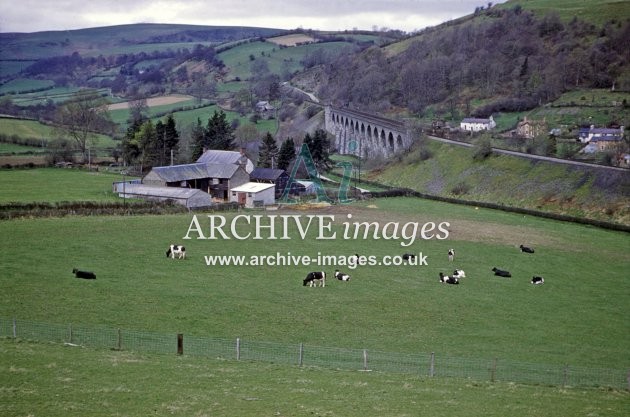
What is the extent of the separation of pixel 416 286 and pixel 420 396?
15.2 meters

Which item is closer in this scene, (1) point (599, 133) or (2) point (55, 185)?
(2) point (55, 185)

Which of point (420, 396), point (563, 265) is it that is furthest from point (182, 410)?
point (563, 265)

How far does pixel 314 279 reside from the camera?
3406 cm

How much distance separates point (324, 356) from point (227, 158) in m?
50.5

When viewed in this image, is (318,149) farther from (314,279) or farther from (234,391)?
(234,391)

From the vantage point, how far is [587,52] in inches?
4884

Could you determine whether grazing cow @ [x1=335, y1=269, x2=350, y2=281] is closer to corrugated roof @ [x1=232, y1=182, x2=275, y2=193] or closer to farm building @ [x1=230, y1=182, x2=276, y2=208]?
farm building @ [x1=230, y1=182, x2=276, y2=208]

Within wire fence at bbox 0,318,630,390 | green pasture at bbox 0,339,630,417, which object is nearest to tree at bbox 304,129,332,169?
wire fence at bbox 0,318,630,390

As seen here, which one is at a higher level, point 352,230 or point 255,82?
point 255,82

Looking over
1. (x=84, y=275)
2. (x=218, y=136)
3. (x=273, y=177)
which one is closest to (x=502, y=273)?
(x=84, y=275)

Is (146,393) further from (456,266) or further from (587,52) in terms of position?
(587,52)

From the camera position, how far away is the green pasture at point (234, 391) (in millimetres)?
17219

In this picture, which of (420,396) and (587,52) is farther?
(587,52)

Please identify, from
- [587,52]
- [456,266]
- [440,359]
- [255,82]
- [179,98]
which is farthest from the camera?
[255,82]
